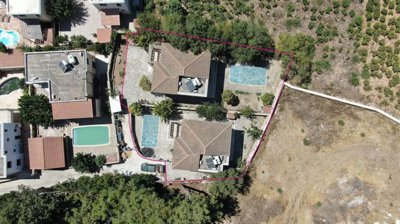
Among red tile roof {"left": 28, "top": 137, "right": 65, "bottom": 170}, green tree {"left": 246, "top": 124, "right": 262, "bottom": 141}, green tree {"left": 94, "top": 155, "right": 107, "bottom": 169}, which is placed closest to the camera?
red tile roof {"left": 28, "top": 137, "right": 65, "bottom": 170}

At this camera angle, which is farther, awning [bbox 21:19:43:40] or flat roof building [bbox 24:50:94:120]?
awning [bbox 21:19:43:40]

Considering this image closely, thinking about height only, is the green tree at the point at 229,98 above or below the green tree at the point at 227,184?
above

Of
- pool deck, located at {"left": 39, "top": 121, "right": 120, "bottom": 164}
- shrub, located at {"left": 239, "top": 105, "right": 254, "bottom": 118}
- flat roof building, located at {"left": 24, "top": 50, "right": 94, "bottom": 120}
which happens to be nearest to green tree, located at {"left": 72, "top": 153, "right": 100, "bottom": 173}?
pool deck, located at {"left": 39, "top": 121, "right": 120, "bottom": 164}

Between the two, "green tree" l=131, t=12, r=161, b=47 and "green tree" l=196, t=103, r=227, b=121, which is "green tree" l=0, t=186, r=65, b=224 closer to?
"green tree" l=196, t=103, r=227, b=121

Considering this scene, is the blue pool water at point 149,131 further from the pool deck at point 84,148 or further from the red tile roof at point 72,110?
the red tile roof at point 72,110

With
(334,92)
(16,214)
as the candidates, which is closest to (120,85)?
(16,214)

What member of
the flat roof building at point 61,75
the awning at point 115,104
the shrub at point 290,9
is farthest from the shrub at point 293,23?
the flat roof building at point 61,75

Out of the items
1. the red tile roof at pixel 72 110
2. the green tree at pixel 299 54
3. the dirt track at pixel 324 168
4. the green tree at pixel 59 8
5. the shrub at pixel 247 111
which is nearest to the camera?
the red tile roof at pixel 72 110

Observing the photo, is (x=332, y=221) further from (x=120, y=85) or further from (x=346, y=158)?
(x=120, y=85)
